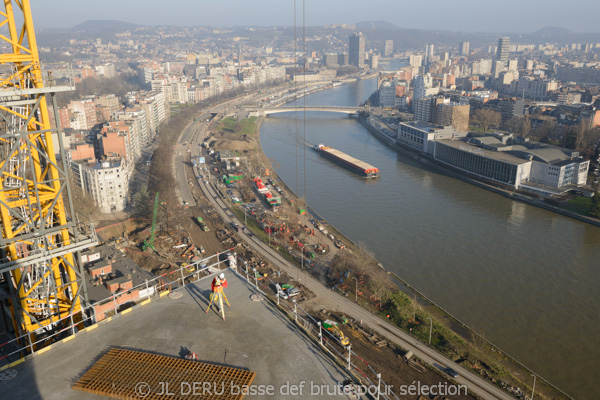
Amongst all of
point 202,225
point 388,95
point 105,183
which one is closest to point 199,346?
point 202,225

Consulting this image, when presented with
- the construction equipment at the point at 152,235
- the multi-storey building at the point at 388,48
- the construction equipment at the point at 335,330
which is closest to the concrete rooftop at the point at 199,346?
the construction equipment at the point at 335,330

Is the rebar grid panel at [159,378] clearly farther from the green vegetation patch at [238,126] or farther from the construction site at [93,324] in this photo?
the green vegetation patch at [238,126]

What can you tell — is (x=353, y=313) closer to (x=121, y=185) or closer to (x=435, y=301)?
(x=435, y=301)

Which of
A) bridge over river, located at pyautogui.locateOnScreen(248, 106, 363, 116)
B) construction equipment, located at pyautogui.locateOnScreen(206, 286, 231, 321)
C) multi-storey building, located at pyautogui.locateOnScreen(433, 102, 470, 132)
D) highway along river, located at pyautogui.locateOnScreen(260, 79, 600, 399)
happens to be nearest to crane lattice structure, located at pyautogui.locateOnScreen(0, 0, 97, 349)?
construction equipment, located at pyautogui.locateOnScreen(206, 286, 231, 321)

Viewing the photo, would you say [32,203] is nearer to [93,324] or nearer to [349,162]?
[93,324]

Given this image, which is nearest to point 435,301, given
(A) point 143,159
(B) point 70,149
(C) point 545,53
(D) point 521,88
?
(B) point 70,149

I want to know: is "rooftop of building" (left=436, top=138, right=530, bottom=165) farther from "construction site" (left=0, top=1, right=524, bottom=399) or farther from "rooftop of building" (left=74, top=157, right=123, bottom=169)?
"construction site" (left=0, top=1, right=524, bottom=399)
